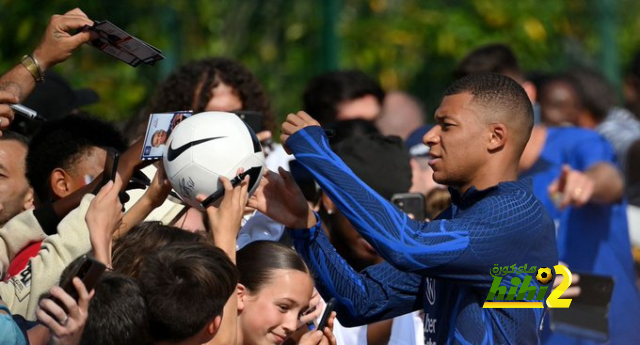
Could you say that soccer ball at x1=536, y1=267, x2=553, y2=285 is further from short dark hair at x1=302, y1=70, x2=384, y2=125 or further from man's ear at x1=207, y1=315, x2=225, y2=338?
short dark hair at x1=302, y1=70, x2=384, y2=125

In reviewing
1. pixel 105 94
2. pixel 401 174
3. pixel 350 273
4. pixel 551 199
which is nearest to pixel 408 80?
pixel 105 94

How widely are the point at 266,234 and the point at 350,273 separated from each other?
38.3 inches

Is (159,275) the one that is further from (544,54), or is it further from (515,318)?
(544,54)

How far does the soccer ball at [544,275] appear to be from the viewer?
3.91 meters

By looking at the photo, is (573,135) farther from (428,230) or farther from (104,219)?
(104,219)

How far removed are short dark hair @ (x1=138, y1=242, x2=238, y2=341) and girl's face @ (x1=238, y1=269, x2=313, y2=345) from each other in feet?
1.62

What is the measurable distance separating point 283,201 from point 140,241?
1.73 feet

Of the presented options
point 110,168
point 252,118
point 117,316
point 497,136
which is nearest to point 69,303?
point 117,316

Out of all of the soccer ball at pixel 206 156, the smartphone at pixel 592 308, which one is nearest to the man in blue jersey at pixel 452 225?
the soccer ball at pixel 206 156

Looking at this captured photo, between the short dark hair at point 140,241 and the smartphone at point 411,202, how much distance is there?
142cm

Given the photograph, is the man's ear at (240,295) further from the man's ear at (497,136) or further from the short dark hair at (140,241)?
the man's ear at (497,136)

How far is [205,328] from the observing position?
11.7 ft

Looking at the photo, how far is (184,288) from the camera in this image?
3.53 metres

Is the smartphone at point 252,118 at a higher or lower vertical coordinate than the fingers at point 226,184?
higher
